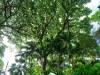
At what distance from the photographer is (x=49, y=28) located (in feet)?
92.7

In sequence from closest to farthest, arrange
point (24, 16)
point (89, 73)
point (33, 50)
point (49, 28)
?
point (89, 73) → point (24, 16) → point (49, 28) → point (33, 50)

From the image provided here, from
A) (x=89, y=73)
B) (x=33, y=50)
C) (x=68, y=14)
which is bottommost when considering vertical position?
(x=89, y=73)

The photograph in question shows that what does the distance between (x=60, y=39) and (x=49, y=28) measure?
2583 millimetres

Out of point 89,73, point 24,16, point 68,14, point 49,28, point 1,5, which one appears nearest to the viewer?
point 89,73

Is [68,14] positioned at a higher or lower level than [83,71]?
higher

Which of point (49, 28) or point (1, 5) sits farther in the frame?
point (49, 28)

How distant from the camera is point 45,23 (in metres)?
27.3

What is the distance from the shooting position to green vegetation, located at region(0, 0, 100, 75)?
77.3 ft

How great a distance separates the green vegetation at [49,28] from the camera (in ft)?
77.3

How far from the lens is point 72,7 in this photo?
83.8 ft

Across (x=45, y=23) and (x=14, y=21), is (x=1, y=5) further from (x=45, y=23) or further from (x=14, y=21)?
(x=45, y=23)

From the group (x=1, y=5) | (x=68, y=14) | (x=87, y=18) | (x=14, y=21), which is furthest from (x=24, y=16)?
(x=87, y=18)

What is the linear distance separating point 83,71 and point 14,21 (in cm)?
2010

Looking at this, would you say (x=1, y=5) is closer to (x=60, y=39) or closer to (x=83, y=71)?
(x=60, y=39)
